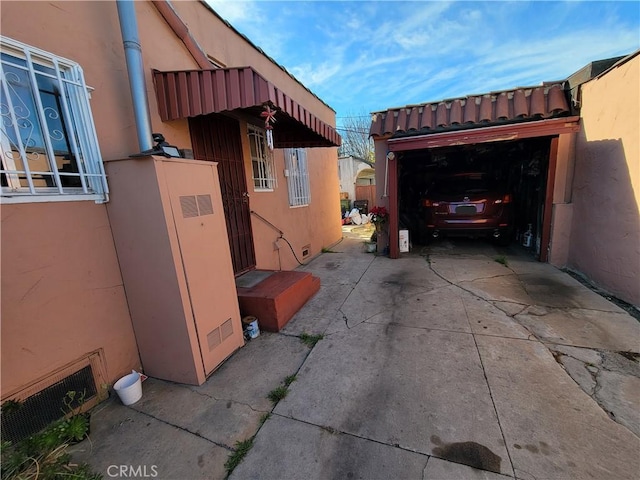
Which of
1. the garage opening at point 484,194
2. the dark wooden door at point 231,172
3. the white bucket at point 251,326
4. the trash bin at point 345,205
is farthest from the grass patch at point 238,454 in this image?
the trash bin at point 345,205

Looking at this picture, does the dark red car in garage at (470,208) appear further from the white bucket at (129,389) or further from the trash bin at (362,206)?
the trash bin at (362,206)

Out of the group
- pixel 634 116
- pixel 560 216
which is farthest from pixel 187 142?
pixel 560 216

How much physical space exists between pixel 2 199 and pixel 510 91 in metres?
6.58

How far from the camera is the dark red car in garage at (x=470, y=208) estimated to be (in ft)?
17.4

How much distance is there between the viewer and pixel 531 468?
1448 millimetres

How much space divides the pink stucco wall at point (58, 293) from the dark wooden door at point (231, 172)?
1.63 metres

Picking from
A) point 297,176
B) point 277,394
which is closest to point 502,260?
point 297,176

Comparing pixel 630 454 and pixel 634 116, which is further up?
pixel 634 116

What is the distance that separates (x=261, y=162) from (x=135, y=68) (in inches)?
100

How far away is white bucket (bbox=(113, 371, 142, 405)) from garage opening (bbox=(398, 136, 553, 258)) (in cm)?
564

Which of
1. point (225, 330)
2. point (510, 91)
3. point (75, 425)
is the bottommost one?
point (75, 425)

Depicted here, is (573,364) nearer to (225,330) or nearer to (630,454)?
(630,454)

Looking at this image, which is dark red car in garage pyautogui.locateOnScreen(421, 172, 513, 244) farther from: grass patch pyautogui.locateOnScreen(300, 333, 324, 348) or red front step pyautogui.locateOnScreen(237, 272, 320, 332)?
grass patch pyautogui.locateOnScreen(300, 333, 324, 348)

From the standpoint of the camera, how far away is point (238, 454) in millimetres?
1631
